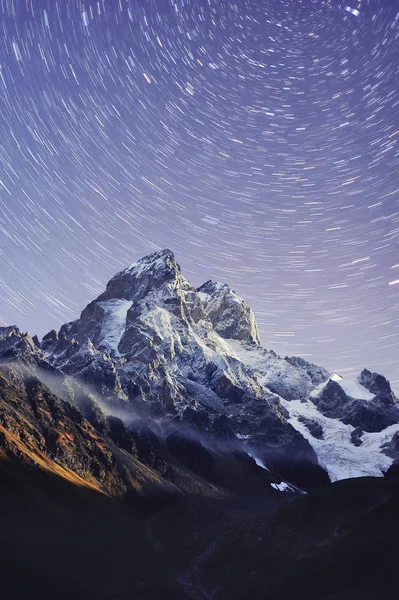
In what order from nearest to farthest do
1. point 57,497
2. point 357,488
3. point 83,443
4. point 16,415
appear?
point 57,497, point 16,415, point 83,443, point 357,488

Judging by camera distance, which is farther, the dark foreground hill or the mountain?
the mountain

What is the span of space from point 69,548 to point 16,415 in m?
63.2

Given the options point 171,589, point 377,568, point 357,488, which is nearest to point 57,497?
point 171,589

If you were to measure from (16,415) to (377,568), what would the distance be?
320ft

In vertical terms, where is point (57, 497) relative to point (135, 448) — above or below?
below

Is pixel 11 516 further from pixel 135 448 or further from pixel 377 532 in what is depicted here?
pixel 135 448

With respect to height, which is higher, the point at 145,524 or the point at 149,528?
the point at 149,528

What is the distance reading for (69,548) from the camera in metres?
76.3

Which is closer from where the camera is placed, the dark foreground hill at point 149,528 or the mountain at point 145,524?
the dark foreground hill at point 149,528

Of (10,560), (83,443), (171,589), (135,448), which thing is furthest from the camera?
(135,448)

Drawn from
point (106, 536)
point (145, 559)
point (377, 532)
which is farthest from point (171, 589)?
point (377, 532)

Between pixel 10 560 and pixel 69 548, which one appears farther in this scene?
pixel 69 548

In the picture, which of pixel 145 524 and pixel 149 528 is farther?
pixel 145 524

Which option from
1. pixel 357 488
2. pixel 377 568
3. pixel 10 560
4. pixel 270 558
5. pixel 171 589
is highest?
pixel 357 488
